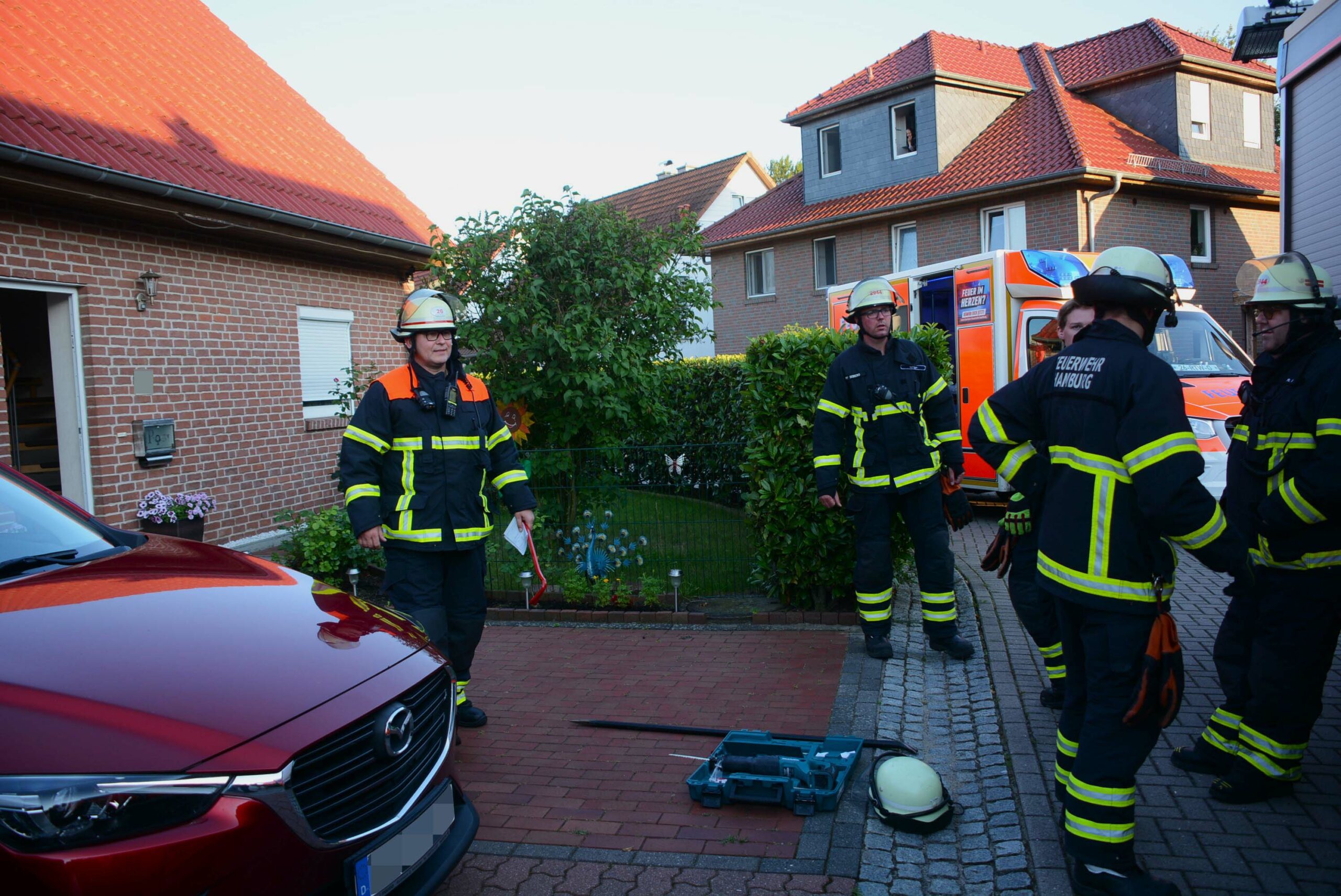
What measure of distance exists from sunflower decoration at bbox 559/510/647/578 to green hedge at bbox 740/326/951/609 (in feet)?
3.42

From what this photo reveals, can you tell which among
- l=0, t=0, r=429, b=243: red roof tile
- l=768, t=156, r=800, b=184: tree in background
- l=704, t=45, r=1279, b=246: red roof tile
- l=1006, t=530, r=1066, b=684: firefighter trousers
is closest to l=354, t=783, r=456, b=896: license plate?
l=1006, t=530, r=1066, b=684: firefighter trousers

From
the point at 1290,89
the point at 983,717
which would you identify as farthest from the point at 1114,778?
the point at 1290,89

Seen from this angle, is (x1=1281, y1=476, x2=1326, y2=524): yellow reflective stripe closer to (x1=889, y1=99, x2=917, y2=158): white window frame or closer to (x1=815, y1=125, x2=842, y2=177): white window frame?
(x1=889, y1=99, x2=917, y2=158): white window frame

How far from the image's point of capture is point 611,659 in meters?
6.15

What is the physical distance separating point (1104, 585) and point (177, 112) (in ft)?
33.5

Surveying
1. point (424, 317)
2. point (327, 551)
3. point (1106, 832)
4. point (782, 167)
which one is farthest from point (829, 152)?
point (782, 167)

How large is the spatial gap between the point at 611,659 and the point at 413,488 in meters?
2.06

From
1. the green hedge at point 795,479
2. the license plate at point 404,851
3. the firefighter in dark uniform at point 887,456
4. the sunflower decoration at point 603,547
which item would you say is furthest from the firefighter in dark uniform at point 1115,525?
the sunflower decoration at point 603,547

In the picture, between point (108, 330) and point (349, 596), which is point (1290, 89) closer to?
point (349, 596)

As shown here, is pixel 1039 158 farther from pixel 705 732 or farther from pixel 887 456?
pixel 705 732

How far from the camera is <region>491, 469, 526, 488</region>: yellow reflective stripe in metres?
5.10

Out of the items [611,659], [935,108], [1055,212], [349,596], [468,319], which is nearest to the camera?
[349,596]

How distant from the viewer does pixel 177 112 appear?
32.7ft

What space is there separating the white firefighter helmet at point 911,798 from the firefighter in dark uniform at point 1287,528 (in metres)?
1.06
